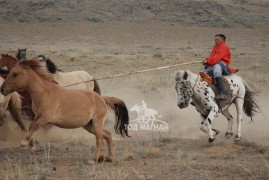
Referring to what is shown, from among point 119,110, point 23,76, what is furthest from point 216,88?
point 23,76

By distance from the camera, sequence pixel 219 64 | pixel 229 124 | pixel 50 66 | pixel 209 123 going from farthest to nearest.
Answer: pixel 229 124 → pixel 50 66 → pixel 219 64 → pixel 209 123

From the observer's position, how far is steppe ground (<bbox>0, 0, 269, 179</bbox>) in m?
7.61

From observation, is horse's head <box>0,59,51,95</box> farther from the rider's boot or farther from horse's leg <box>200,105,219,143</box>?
the rider's boot

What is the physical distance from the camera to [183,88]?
9.99m

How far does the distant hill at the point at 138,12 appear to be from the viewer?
49.1 m

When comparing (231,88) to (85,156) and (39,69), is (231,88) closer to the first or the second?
(85,156)

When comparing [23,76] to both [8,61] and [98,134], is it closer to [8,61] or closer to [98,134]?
[98,134]

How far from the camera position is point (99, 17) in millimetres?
49438

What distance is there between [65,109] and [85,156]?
1.13 m

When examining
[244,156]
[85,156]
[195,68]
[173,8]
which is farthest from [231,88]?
[173,8]

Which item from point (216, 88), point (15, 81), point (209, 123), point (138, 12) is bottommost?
point (209, 123)

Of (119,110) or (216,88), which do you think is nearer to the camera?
(119,110)

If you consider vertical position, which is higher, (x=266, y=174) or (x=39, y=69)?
(x=39, y=69)

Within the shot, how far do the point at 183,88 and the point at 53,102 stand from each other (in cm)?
298
